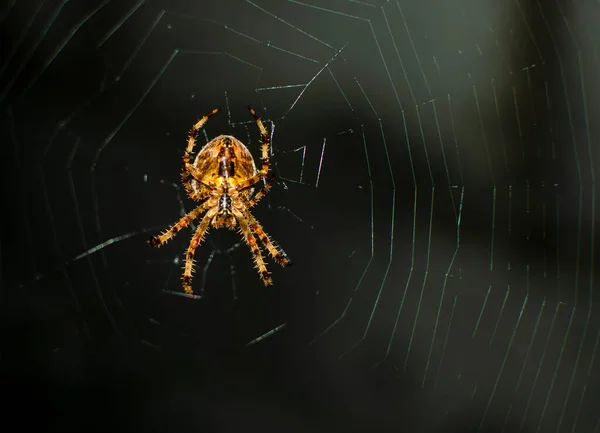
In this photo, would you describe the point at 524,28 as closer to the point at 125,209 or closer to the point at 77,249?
the point at 125,209

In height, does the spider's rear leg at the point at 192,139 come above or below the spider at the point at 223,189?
above

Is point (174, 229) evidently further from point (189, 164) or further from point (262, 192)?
point (262, 192)

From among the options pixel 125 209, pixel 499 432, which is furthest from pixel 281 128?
pixel 499 432

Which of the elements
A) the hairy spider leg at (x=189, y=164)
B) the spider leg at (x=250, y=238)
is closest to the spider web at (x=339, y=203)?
the spider leg at (x=250, y=238)

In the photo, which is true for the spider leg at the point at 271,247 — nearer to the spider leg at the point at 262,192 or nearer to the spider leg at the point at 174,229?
the spider leg at the point at 262,192

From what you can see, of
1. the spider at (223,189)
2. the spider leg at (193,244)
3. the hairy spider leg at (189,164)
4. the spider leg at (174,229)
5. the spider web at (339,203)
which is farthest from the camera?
the spider web at (339,203)

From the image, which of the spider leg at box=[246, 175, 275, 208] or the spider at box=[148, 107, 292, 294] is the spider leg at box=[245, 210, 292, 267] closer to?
the spider at box=[148, 107, 292, 294]

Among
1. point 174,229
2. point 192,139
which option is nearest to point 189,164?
point 192,139
